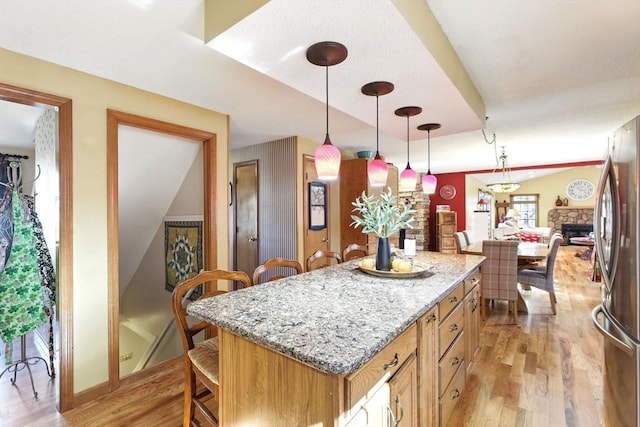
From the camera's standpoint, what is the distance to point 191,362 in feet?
4.78

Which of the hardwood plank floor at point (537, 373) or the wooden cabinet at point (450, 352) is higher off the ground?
the wooden cabinet at point (450, 352)

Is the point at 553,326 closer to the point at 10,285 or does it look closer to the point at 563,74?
the point at 563,74

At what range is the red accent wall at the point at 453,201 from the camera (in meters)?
7.50

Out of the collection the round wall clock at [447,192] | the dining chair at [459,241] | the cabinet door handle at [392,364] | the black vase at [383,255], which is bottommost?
the cabinet door handle at [392,364]

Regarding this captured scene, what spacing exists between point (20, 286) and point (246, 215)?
2568mm

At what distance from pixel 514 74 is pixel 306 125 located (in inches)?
76.8

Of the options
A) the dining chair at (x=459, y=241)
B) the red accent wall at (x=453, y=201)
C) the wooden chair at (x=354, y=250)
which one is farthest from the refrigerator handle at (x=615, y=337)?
the red accent wall at (x=453, y=201)

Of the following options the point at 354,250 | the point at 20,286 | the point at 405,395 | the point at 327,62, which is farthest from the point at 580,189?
the point at 20,286

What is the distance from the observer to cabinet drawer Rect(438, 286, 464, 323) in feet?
5.02

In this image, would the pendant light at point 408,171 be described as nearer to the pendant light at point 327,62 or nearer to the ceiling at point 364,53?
the ceiling at point 364,53

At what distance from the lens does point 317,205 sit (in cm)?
410

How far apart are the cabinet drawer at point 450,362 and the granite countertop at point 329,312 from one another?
38 cm

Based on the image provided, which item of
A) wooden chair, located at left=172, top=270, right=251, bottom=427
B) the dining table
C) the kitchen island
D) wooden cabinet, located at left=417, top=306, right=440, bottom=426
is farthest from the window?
wooden chair, located at left=172, top=270, right=251, bottom=427

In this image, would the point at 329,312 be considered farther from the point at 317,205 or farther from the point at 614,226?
the point at 317,205
